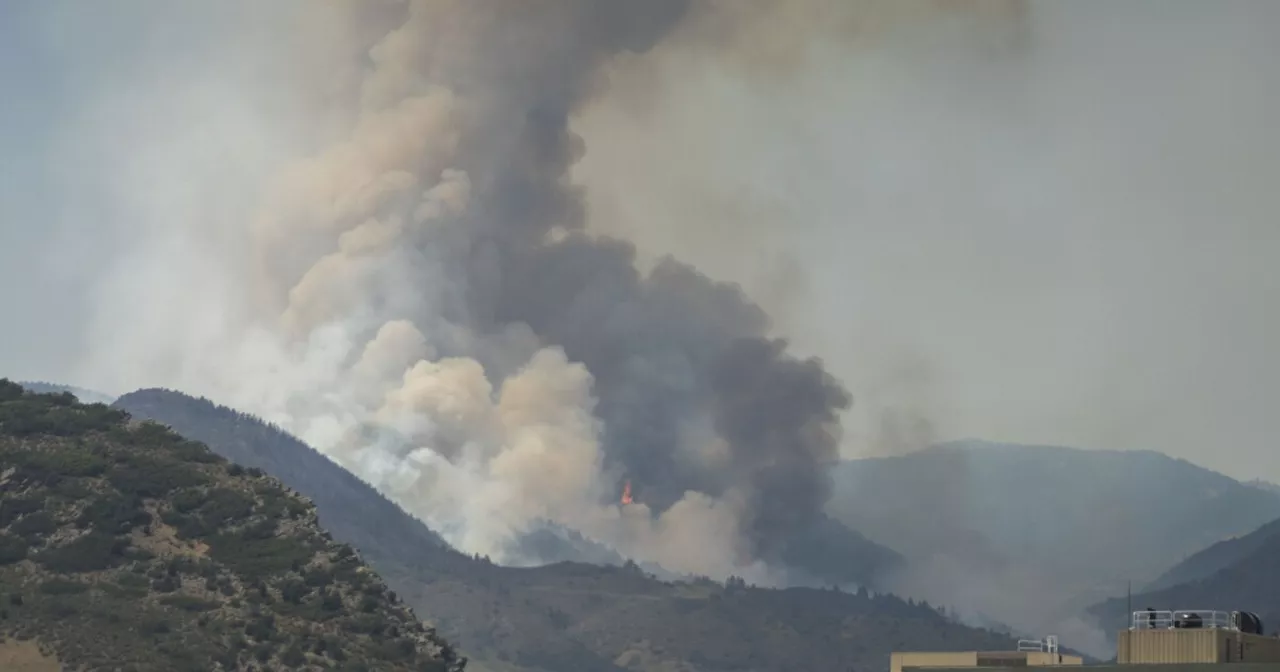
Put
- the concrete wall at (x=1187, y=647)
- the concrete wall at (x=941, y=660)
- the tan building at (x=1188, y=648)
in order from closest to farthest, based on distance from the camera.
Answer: the tan building at (x=1188, y=648) < the concrete wall at (x=1187, y=647) < the concrete wall at (x=941, y=660)

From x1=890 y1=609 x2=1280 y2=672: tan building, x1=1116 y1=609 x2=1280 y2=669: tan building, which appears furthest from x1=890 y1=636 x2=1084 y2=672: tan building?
x1=1116 y1=609 x2=1280 y2=669: tan building

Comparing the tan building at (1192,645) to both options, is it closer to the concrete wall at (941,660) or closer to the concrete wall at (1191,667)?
the concrete wall at (1191,667)

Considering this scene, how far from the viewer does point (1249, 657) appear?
374ft

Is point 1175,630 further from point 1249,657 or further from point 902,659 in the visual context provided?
point 902,659

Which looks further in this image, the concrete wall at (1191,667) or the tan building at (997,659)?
the tan building at (997,659)

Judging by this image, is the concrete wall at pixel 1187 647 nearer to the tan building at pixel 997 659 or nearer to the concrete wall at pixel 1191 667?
the concrete wall at pixel 1191 667

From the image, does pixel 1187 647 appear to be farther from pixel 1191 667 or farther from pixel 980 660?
pixel 980 660

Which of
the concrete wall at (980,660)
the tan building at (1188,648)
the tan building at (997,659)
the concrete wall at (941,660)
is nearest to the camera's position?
the tan building at (1188,648)

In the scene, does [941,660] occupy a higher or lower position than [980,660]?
higher

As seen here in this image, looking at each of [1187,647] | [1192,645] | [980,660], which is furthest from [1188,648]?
[980,660]

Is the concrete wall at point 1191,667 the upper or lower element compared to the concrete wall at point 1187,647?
lower

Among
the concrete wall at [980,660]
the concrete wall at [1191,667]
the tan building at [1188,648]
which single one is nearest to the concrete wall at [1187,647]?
the tan building at [1188,648]

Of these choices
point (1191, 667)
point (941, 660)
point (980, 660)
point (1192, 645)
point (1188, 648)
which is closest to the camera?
point (1191, 667)

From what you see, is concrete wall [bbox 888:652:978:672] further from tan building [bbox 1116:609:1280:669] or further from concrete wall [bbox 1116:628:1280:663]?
concrete wall [bbox 1116:628:1280:663]
